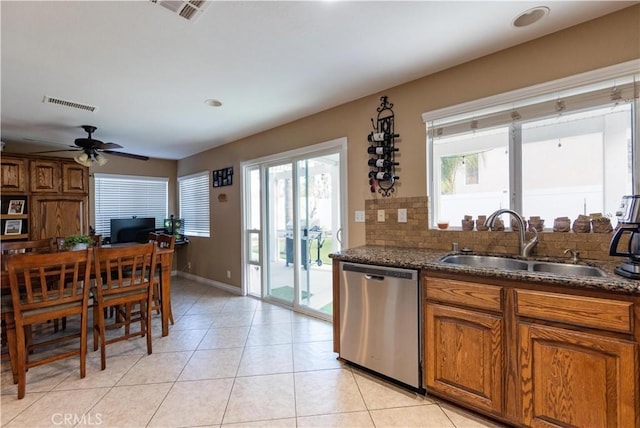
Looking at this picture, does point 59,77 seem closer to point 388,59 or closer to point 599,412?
point 388,59

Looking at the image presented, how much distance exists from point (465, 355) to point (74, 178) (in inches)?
207

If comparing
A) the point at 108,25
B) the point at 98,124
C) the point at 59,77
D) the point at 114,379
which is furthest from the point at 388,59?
the point at 98,124

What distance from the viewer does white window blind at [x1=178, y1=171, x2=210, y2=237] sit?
5059 millimetres

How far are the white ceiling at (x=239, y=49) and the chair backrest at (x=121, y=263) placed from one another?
142 cm

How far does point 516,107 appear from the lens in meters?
2.07

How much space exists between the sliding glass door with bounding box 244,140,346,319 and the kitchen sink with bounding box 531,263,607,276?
1733 millimetres

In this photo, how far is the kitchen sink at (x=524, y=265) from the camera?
1.65 metres

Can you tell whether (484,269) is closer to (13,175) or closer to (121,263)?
(121,263)

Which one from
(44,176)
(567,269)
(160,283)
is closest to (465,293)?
(567,269)

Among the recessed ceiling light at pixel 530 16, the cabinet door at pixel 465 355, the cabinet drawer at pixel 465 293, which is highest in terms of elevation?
the recessed ceiling light at pixel 530 16

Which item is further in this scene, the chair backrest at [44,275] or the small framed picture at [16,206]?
the small framed picture at [16,206]

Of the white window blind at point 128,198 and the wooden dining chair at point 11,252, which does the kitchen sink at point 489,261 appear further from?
the white window blind at point 128,198

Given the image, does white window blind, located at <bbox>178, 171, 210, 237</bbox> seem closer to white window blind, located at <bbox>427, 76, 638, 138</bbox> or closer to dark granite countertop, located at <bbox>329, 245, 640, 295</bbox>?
dark granite countertop, located at <bbox>329, 245, 640, 295</bbox>

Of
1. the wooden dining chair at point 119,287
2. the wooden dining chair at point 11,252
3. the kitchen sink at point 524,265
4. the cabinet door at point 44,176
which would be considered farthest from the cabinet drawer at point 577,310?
the cabinet door at point 44,176
